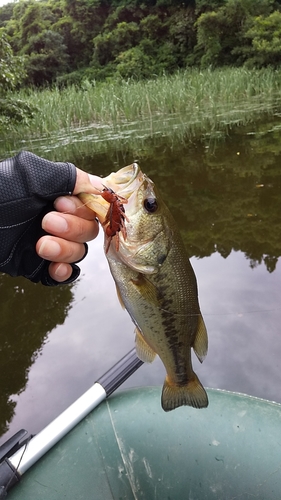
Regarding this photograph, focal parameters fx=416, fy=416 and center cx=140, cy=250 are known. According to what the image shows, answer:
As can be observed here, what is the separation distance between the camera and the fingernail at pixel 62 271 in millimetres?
1680

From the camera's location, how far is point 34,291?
4.03 m

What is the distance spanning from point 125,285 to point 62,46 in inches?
1347

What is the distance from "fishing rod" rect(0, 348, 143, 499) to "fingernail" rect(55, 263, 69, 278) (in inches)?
24.5

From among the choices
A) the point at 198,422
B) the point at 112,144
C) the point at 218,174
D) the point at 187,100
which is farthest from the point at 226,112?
the point at 198,422

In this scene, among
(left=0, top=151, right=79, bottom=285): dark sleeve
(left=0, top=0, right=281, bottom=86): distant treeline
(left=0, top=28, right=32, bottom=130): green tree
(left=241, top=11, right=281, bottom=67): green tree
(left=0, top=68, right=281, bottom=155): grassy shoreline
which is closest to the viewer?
(left=0, top=151, right=79, bottom=285): dark sleeve

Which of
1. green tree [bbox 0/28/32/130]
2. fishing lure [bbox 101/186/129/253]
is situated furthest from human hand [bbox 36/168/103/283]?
green tree [bbox 0/28/32/130]

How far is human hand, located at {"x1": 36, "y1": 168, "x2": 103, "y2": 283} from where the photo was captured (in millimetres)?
1487

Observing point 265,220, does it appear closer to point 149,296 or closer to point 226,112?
point 149,296

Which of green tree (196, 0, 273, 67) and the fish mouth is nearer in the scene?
the fish mouth

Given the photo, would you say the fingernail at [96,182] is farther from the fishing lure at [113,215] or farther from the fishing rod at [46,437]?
the fishing rod at [46,437]

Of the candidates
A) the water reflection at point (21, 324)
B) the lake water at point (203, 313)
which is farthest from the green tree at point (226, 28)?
the water reflection at point (21, 324)

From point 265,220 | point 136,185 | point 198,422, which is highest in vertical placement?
point 136,185

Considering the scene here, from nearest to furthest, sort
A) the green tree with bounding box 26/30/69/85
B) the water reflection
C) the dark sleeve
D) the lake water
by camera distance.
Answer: the dark sleeve < the lake water < the water reflection < the green tree with bounding box 26/30/69/85

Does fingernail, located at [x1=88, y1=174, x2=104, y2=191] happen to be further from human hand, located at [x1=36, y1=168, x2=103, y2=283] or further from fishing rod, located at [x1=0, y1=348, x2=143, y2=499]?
fishing rod, located at [x1=0, y1=348, x2=143, y2=499]
